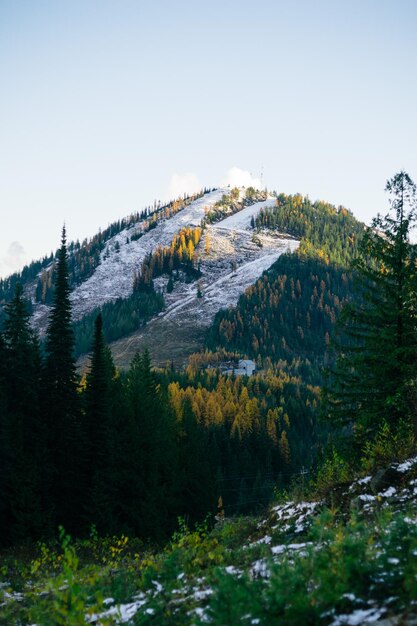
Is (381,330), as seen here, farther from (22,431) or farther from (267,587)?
(22,431)

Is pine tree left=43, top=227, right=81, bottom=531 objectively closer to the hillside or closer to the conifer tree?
the conifer tree

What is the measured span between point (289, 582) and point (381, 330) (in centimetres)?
1463

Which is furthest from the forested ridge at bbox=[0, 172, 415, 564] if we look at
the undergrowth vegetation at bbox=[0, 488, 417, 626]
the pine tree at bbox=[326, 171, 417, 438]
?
the undergrowth vegetation at bbox=[0, 488, 417, 626]

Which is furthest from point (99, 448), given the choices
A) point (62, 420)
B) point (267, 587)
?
point (267, 587)

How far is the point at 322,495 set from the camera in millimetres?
12242

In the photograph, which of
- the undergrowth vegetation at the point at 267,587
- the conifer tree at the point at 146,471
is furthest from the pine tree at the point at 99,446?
the undergrowth vegetation at the point at 267,587

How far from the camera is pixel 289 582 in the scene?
583cm

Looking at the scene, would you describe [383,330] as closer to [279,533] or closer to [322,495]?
[322,495]

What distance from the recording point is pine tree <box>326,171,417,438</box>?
727 inches

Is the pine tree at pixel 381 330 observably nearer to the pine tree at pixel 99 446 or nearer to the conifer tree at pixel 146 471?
the pine tree at pixel 99 446

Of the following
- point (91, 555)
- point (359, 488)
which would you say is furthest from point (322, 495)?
point (91, 555)

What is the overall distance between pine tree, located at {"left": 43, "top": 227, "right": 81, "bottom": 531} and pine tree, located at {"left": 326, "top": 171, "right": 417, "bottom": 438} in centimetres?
1953

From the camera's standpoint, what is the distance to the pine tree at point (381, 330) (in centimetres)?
1847

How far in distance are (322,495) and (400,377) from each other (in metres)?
7.96
